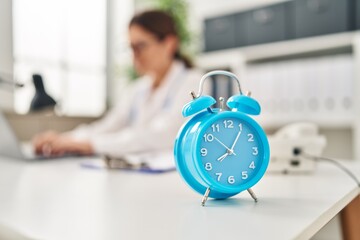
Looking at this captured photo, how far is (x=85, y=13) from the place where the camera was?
1440 mm

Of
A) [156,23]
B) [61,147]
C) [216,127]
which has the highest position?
[156,23]

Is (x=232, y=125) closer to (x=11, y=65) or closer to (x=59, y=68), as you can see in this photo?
(x=11, y=65)

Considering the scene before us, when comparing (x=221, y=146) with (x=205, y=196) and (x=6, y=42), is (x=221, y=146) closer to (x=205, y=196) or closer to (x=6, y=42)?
(x=205, y=196)

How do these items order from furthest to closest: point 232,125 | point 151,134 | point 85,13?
1. point 85,13
2. point 151,134
3. point 232,125

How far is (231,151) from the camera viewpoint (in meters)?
0.45

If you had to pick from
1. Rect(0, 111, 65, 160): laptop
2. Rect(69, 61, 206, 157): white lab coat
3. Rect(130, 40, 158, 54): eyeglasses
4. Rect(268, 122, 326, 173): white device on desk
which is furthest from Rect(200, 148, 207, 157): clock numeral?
Rect(130, 40, 158, 54): eyeglasses

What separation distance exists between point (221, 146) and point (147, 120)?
1.21m

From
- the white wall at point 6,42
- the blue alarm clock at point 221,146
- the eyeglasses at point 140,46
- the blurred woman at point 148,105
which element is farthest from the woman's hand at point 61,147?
the blue alarm clock at point 221,146

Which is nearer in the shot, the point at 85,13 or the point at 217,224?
the point at 217,224

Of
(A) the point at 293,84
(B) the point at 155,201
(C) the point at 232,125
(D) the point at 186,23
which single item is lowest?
(B) the point at 155,201

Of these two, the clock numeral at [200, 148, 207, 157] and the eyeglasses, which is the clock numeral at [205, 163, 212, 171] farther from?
the eyeglasses

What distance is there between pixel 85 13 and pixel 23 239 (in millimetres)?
1240

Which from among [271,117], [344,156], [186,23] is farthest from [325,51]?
[186,23]

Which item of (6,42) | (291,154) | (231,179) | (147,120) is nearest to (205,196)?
(231,179)
